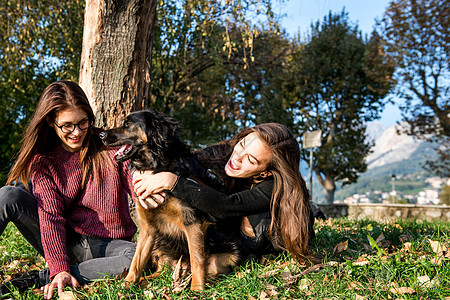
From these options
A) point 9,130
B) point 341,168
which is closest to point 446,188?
point 341,168

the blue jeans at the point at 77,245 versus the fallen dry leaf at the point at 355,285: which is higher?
the blue jeans at the point at 77,245

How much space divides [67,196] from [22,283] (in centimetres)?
79

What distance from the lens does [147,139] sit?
2861 millimetres

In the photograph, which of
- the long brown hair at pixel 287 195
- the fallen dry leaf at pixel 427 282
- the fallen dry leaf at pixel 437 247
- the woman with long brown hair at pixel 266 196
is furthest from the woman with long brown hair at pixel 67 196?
the fallen dry leaf at pixel 437 247

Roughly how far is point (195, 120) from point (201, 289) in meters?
15.0

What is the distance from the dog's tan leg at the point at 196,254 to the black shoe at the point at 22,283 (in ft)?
4.55

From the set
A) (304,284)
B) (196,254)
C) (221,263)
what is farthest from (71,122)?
(304,284)

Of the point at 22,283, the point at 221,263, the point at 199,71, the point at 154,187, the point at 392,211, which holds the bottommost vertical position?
the point at 392,211

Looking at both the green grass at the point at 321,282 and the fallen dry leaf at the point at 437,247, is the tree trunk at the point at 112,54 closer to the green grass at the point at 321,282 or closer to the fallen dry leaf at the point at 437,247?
the green grass at the point at 321,282

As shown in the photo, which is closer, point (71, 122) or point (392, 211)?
point (71, 122)

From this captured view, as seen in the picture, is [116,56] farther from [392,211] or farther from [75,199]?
[392,211]

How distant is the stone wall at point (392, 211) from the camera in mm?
9709

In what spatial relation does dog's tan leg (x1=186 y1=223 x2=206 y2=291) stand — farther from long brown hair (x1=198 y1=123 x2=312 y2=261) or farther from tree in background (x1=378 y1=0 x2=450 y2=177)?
tree in background (x1=378 y1=0 x2=450 y2=177)

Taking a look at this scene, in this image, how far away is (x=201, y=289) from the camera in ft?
8.59
